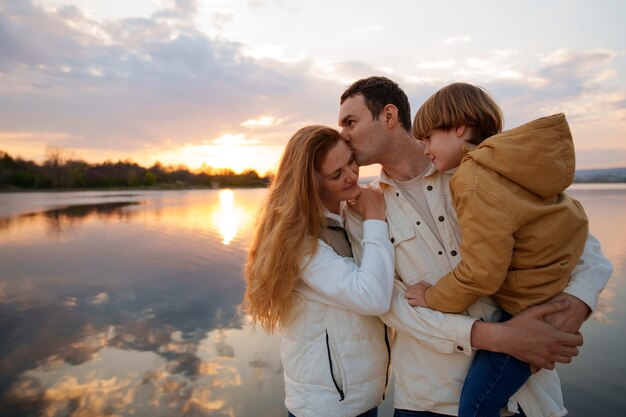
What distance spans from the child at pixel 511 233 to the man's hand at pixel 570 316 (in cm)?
9

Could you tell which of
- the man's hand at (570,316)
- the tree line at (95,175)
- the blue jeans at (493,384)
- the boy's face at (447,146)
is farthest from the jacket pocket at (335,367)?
the tree line at (95,175)

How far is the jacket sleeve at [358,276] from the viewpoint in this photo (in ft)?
6.48

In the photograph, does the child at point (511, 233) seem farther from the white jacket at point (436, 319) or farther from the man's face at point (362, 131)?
the man's face at point (362, 131)

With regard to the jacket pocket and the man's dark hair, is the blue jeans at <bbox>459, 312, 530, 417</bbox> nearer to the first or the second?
the jacket pocket

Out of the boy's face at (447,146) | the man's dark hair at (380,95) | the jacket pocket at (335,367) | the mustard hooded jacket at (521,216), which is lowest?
the jacket pocket at (335,367)

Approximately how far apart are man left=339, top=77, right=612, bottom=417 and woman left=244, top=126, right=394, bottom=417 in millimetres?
161

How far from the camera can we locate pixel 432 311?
2023mm

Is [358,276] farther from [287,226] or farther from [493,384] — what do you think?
[493,384]

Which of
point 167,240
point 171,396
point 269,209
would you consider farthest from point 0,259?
point 269,209

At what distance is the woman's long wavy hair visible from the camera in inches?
83.0

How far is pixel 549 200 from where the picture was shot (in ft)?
6.04

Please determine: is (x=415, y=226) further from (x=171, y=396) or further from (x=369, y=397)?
(x=171, y=396)

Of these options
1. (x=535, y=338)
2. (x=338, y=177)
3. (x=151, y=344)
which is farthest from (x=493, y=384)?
(x=151, y=344)

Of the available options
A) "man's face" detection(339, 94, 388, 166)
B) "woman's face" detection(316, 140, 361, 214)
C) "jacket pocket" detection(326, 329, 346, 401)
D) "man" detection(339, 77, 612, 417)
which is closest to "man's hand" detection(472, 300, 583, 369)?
"man" detection(339, 77, 612, 417)
